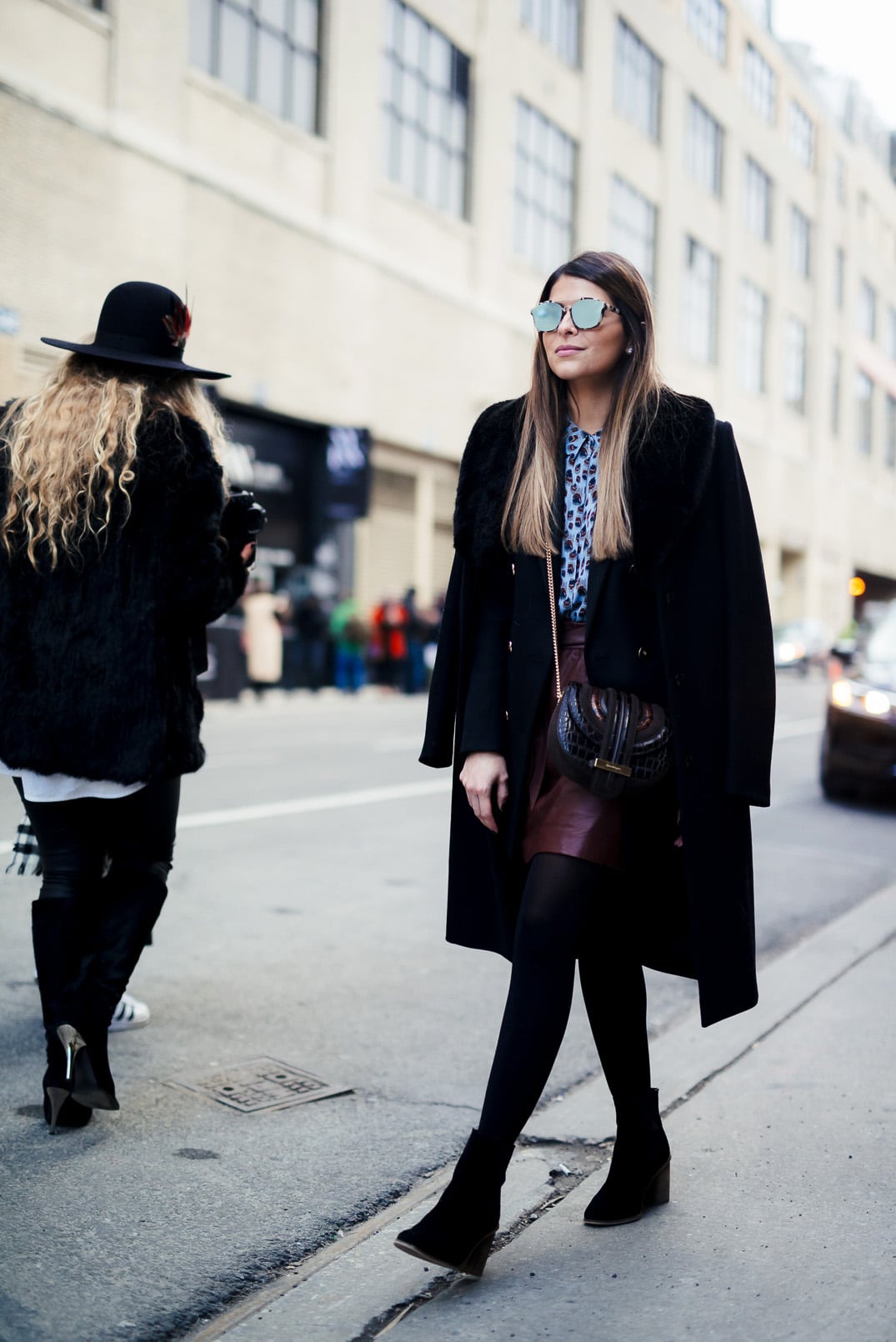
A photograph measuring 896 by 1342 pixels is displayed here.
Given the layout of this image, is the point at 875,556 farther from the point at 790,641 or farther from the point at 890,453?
the point at 790,641

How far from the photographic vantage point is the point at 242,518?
3537 mm

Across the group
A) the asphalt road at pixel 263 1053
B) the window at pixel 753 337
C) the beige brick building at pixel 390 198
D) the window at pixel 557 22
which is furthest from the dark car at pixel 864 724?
the window at pixel 753 337

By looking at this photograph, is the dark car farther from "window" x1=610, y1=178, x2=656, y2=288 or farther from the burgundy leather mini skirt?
"window" x1=610, y1=178, x2=656, y2=288

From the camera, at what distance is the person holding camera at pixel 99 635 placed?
3285mm

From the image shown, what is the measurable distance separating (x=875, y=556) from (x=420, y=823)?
51.5 meters

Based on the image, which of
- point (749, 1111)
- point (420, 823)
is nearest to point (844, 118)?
point (420, 823)

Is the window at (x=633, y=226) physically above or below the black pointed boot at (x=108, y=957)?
above

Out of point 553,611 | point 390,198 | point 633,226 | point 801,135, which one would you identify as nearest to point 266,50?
point 390,198

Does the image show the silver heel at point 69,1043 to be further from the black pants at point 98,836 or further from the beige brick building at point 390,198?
the beige brick building at point 390,198

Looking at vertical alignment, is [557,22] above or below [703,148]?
below

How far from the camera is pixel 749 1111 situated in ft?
11.7

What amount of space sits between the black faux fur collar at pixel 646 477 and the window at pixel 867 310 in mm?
55816

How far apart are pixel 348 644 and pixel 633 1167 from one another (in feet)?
62.0

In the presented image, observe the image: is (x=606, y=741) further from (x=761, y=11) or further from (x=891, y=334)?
(x=891, y=334)
